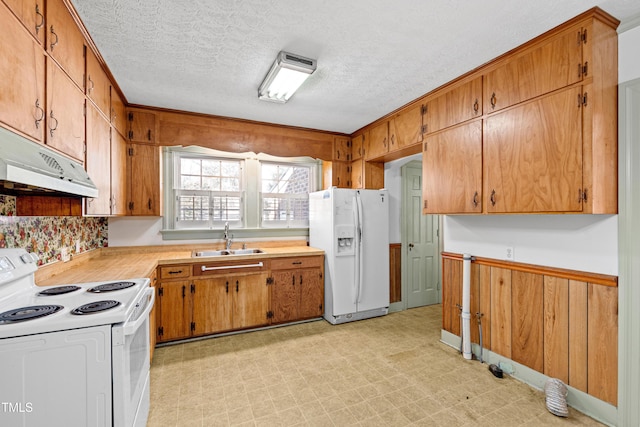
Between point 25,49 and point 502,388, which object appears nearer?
point 25,49

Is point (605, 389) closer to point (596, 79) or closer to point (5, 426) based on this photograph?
point (596, 79)

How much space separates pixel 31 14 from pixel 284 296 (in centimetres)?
310

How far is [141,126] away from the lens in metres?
3.31

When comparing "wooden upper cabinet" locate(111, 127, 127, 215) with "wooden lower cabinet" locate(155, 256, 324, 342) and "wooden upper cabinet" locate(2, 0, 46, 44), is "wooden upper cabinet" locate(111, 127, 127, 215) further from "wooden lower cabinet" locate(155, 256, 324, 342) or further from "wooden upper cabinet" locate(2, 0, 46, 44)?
"wooden upper cabinet" locate(2, 0, 46, 44)

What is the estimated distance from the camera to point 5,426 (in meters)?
1.19

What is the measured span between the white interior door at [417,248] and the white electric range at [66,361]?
11.5ft

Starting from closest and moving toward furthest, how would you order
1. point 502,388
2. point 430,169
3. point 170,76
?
point 502,388, point 170,76, point 430,169

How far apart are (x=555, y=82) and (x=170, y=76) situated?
3.01 m

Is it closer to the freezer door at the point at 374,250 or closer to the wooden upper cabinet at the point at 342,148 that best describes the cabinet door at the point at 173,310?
the freezer door at the point at 374,250

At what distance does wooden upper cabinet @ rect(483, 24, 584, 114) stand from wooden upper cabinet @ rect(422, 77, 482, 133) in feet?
0.30

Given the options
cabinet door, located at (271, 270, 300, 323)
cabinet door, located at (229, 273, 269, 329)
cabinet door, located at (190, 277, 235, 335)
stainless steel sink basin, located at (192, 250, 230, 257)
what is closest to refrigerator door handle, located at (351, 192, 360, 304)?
cabinet door, located at (271, 270, 300, 323)

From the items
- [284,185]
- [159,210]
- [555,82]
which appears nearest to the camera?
[555,82]

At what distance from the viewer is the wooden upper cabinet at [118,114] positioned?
8.93 feet

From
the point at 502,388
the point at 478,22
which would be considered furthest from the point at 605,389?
the point at 478,22
